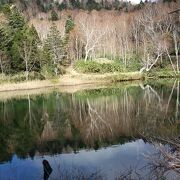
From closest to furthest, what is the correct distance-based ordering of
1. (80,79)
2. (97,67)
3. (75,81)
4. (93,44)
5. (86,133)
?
(86,133) < (75,81) < (80,79) < (97,67) < (93,44)

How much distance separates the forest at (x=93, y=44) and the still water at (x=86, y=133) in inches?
557

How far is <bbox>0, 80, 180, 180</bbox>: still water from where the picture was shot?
1361cm

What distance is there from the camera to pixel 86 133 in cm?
2072

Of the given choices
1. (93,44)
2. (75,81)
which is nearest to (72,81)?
(75,81)

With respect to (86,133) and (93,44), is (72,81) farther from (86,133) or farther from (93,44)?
(86,133)

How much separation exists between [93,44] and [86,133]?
145 ft

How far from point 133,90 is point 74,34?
28128 millimetres

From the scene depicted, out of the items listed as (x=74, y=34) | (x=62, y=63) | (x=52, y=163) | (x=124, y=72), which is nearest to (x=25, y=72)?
(x=62, y=63)

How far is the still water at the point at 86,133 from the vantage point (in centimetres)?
1361

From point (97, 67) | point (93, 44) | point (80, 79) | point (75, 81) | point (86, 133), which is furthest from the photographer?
point (93, 44)

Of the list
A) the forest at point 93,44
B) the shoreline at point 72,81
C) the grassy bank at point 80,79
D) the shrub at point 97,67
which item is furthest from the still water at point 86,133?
the shrub at point 97,67

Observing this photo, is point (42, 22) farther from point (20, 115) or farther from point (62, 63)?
point (20, 115)

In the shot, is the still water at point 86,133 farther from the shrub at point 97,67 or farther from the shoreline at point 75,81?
the shrub at point 97,67

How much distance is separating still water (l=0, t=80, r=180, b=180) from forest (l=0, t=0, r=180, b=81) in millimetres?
14154
